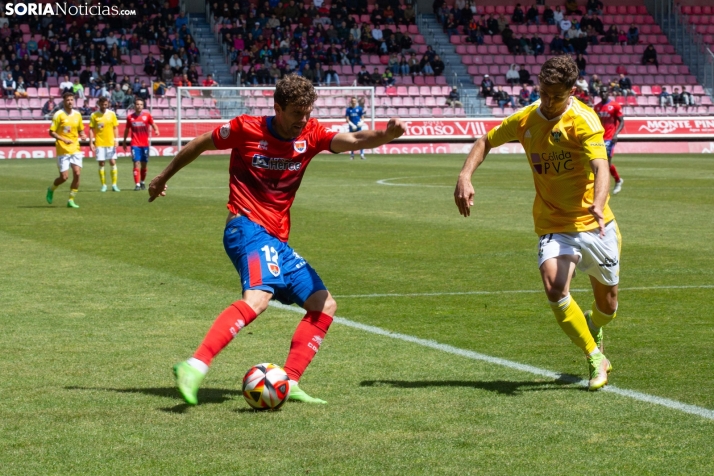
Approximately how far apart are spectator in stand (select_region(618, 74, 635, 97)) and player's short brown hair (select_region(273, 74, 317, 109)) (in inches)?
1740

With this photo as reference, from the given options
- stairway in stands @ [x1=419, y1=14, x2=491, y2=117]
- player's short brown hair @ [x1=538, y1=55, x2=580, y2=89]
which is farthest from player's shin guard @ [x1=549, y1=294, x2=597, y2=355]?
stairway in stands @ [x1=419, y1=14, x2=491, y2=117]

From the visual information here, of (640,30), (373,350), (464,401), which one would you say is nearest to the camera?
(464,401)

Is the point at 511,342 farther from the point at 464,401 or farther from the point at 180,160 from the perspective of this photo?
the point at 180,160

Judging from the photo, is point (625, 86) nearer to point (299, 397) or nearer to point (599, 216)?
point (599, 216)

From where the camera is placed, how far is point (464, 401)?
6293 mm

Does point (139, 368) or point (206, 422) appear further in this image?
point (139, 368)

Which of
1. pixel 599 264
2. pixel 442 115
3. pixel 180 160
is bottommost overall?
pixel 442 115

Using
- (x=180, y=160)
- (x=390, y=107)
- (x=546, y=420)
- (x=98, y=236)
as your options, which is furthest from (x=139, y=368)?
(x=390, y=107)

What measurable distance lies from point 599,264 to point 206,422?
2.63 m

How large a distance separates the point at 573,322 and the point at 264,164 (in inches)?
82.5

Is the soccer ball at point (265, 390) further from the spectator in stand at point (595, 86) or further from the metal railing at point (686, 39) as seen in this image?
the metal railing at point (686, 39)

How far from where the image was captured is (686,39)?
5459cm

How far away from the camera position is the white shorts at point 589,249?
680 cm

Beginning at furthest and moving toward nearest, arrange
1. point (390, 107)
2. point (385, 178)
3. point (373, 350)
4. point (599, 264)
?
1. point (390, 107)
2. point (385, 178)
3. point (373, 350)
4. point (599, 264)
